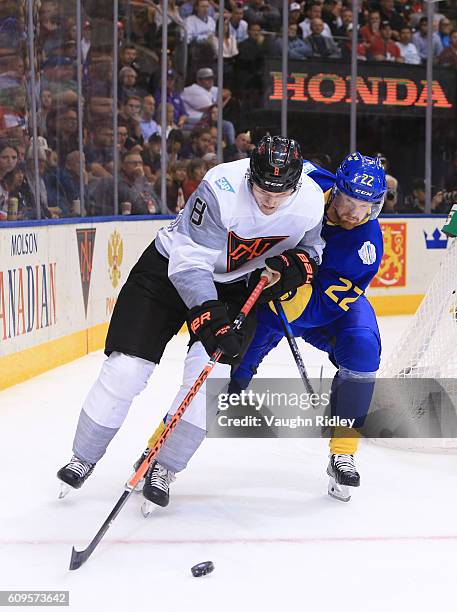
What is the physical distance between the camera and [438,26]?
327 inches

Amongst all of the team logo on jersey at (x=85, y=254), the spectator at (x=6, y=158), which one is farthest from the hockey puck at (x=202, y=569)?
the team logo on jersey at (x=85, y=254)

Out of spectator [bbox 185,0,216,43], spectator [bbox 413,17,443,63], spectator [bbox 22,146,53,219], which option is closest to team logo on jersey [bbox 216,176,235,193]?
A: spectator [bbox 22,146,53,219]

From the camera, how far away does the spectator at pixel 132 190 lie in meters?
6.43

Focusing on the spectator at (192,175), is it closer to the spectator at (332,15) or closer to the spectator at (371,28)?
the spectator at (332,15)

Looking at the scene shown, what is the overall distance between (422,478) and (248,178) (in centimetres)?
118

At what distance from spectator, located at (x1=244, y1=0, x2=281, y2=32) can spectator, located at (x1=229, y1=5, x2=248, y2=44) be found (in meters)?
0.04

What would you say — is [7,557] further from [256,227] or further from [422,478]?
[422,478]

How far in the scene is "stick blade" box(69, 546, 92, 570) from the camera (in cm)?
235

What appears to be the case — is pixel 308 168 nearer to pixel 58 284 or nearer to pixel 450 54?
pixel 58 284

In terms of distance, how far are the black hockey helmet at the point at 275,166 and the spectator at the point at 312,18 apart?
551 cm

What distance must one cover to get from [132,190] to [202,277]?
4.15 m

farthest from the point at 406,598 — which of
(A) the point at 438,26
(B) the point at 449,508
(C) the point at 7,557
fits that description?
(A) the point at 438,26

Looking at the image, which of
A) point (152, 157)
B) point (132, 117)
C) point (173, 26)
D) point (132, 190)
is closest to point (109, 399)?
point (132, 190)

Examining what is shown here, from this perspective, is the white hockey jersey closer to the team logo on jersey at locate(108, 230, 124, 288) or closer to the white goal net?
the white goal net
